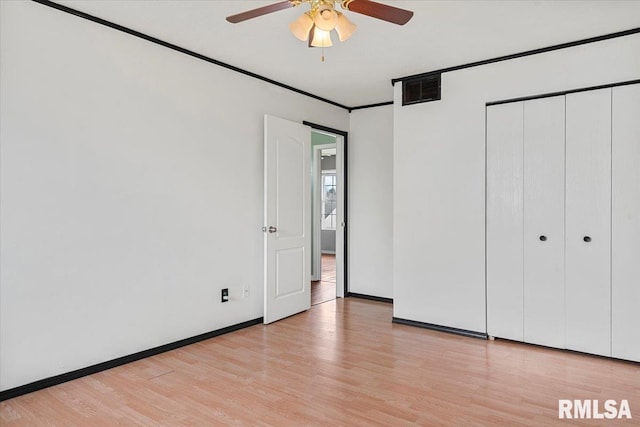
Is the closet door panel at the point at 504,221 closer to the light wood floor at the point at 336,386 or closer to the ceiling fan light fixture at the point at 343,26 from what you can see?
the light wood floor at the point at 336,386

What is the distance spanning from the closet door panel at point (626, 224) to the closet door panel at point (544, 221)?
36cm

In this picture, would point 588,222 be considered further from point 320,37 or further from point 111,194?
point 111,194

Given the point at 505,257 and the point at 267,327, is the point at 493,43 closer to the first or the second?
the point at 505,257

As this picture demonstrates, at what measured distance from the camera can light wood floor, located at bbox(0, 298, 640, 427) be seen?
2414 mm

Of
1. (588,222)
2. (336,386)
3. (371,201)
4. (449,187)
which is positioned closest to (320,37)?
(449,187)

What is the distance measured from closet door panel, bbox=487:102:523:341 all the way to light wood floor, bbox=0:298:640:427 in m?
0.26

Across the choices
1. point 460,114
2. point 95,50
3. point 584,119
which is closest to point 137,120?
point 95,50

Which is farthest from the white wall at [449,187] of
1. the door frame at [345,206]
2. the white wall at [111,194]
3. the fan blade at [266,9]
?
the fan blade at [266,9]

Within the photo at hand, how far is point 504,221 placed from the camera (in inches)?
148

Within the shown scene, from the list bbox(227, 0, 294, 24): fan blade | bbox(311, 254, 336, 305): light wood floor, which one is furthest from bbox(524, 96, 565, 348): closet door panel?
bbox(311, 254, 336, 305): light wood floor

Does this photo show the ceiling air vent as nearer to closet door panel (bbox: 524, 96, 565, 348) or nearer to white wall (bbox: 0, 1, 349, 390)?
closet door panel (bbox: 524, 96, 565, 348)

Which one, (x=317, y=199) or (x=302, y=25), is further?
(x=317, y=199)

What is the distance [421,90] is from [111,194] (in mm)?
3001

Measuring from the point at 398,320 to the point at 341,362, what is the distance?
50.6 inches
